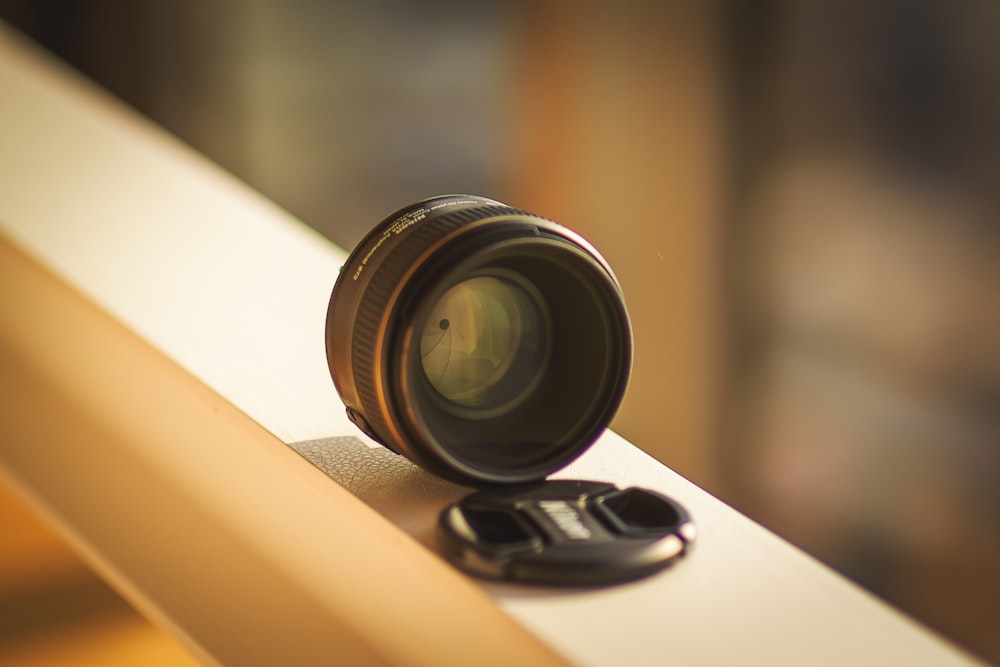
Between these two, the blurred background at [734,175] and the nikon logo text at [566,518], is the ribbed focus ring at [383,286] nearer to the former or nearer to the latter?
the nikon logo text at [566,518]

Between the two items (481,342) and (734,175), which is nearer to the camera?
(481,342)

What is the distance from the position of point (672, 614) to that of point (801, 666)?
46mm

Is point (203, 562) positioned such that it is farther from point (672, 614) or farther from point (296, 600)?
point (672, 614)

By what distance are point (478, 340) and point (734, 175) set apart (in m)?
1.59

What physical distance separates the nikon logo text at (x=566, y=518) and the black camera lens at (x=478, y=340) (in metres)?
0.03

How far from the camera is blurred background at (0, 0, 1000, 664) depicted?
1.62m

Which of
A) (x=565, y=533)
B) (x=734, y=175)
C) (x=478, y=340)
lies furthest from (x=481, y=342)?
(x=734, y=175)

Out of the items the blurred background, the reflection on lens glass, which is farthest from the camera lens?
the blurred background

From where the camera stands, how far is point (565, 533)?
14.7 inches

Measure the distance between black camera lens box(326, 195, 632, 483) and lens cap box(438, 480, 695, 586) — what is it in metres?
0.02

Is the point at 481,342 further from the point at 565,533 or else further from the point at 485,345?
the point at 565,533

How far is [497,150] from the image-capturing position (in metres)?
2.33

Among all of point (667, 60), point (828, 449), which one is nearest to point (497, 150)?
point (667, 60)

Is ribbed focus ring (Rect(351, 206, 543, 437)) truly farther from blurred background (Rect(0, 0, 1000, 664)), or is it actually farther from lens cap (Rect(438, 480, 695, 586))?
blurred background (Rect(0, 0, 1000, 664))
